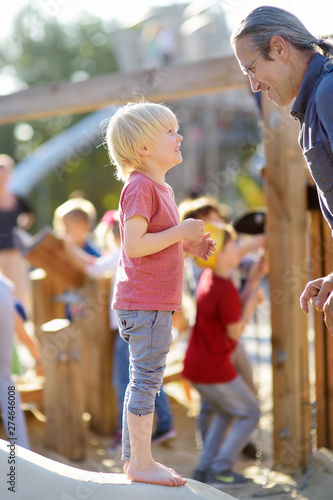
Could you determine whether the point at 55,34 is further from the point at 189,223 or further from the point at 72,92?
the point at 189,223

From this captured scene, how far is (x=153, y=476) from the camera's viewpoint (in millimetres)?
2527

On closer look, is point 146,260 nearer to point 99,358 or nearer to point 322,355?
point 322,355

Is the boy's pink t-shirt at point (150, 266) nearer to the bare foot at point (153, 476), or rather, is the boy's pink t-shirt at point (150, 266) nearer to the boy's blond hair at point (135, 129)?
the boy's blond hair at point (135, 129)

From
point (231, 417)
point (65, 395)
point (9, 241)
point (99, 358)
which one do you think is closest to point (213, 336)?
point (231, 417)

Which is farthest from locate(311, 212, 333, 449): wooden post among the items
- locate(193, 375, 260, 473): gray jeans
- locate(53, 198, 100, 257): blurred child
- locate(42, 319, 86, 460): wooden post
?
locate(53, 198, 100, 257): blurred child

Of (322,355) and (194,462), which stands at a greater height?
(322,355)

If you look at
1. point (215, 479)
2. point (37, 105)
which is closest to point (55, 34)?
point (37, 105)

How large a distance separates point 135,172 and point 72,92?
298 cm

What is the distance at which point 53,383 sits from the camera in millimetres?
4387

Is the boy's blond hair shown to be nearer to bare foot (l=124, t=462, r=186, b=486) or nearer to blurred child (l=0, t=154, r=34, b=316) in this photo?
bare foot (l=124, t=462, r=186, b=486)

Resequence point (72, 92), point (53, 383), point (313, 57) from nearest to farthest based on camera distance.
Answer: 1. point (313, 57)
2. point (53, 383)
3. point (72, 92)

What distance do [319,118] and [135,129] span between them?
0.68m

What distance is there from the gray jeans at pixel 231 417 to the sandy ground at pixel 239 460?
0.71 feet

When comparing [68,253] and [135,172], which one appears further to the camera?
[68,253]
